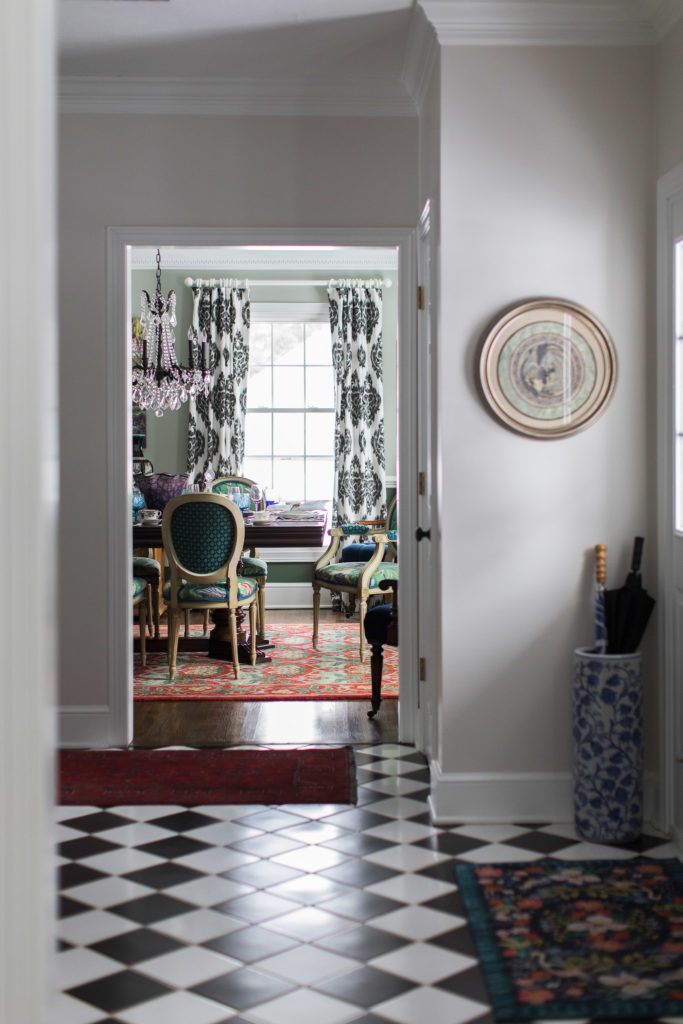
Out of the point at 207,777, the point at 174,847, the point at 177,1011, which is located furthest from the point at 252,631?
the point at 177,1011

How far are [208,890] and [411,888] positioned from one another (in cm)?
62

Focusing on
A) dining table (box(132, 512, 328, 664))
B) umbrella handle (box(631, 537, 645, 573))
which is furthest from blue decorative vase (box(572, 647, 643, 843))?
dining table (box(132, 512, 328, 664))

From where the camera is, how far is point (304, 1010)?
7.70 ft

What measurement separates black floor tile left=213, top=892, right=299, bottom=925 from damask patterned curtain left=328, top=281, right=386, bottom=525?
5737 millimetres

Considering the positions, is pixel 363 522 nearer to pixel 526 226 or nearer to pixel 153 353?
pixel 153 353

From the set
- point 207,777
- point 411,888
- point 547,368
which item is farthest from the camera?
point 207,777

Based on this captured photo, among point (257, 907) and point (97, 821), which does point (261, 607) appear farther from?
point (257, 907)

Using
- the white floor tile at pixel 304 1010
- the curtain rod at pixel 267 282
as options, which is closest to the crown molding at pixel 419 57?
the white floor tile at pixel 304 1010

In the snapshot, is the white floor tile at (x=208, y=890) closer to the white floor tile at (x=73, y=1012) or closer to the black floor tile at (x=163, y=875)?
the black floor tile at (x=163, y=875)

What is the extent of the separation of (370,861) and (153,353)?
443cm

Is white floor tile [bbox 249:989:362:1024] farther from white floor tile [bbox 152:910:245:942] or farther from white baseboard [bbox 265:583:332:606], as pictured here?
white baseboard [bbox 265:583:332:606]

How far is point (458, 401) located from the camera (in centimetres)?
366

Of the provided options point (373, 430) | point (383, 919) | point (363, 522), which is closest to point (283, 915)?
point (383, 919)

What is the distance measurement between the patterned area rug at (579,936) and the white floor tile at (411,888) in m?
0.07
